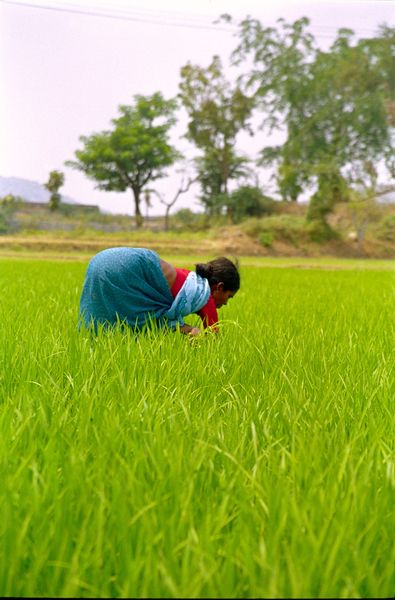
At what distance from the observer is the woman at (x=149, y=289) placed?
2191 mm

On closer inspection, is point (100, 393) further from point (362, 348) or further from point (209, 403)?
point (362, 348)

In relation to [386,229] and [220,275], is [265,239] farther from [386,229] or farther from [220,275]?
[220,275]

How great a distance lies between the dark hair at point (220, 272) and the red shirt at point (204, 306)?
69 millimetres

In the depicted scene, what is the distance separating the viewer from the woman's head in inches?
90.8

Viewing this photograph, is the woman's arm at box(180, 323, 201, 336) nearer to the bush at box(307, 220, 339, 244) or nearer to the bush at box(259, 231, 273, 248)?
Answer: the bush at box(259, 231, 273, 248)

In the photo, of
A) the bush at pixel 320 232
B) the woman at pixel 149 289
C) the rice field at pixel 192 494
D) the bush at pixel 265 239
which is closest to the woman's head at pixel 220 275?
the woman at pixel 149 289

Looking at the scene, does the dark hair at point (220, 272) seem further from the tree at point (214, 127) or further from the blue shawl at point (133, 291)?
the tree at point (214, 127)

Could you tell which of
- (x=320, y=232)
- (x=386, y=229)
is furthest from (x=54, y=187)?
(x=386, y=229)

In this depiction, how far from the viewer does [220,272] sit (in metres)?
2.30

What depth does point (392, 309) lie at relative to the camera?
3.42 metres

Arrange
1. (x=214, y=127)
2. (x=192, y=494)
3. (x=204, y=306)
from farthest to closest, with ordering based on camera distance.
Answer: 1. (x=214, y=127)
2. (x=204, y=306)
3. (x=192, y=494)

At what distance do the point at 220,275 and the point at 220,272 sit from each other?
0.04 ft

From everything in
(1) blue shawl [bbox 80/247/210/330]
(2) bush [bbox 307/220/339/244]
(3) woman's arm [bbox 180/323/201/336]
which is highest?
(2) bush [bbox 307/220/339/244]

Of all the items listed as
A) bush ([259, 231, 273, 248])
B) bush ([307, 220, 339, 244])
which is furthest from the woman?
bush ([307, 220, 339, 244])
